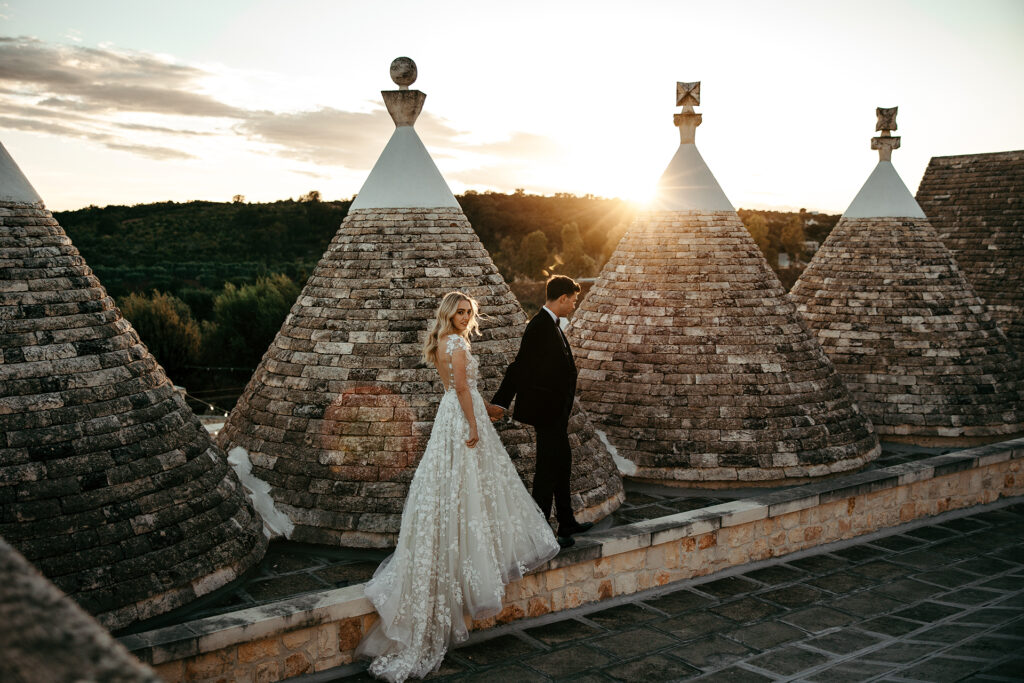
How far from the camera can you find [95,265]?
1492 inches

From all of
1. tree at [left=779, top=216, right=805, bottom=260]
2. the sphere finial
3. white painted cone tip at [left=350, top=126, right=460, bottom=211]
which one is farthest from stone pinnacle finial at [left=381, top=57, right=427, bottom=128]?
tree at [left=779, top=216, right=805, bottom=260]

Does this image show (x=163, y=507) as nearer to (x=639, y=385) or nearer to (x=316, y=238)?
(x=639, y=385)

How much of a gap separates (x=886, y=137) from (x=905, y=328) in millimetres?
2751

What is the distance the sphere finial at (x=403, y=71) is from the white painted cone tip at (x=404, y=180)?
1.32ft

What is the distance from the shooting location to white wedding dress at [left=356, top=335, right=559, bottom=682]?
4969mm

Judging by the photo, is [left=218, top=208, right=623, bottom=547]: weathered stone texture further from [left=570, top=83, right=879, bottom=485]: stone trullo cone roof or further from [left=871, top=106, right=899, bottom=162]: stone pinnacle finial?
[left=871, top=106, right=899, bottom=162]: stone pinnacle finial

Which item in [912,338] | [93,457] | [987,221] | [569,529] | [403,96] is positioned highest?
[987,221]

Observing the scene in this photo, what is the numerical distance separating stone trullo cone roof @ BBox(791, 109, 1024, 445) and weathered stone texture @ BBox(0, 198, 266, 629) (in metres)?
8.19

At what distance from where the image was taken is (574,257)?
4088cm

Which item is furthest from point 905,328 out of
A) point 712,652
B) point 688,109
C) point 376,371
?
point 376,371

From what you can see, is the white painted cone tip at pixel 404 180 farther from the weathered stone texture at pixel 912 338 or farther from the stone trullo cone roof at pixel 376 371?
the weathered stone texture at pixel 912 338

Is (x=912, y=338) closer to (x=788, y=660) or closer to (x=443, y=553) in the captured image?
(x=788, y=660)

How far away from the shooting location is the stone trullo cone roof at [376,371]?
6.39 meters

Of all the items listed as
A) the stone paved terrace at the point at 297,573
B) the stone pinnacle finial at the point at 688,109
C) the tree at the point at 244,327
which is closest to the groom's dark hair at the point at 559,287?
the stone paved terrace at the point at 297,573
